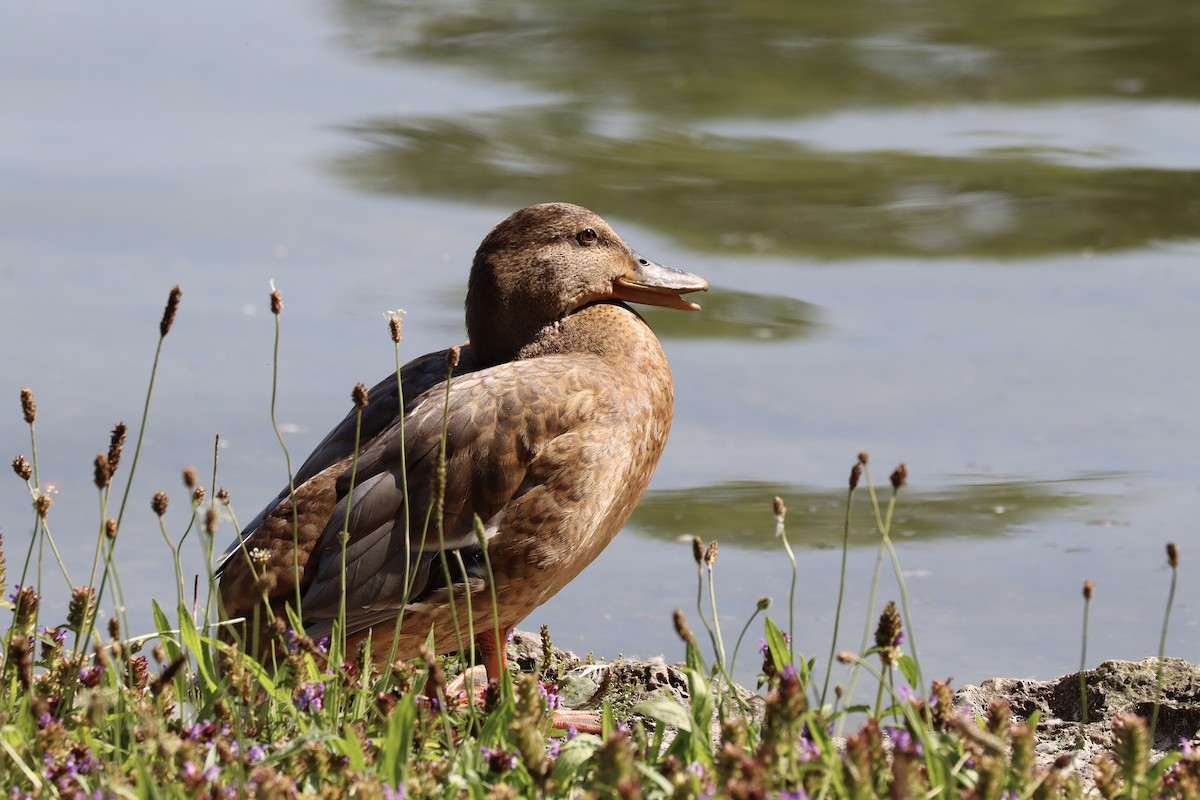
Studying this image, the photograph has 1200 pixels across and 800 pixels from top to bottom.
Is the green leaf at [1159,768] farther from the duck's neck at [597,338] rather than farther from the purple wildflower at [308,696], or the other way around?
the duck's neck at [597,338]

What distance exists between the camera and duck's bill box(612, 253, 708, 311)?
512cm

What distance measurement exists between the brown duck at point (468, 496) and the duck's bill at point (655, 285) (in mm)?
427

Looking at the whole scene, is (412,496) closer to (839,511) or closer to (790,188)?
(839,511)

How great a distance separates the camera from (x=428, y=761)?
10.4 ft

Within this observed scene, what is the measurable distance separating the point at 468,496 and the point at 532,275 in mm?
Result: 780

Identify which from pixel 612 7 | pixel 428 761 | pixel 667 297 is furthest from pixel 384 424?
pixel 612 7

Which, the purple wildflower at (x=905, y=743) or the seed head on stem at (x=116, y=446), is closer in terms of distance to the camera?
the purple wildflower at (x=905, y=743)

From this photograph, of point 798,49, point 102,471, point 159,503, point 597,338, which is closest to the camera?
point 102,471

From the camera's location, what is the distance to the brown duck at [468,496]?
166 inches

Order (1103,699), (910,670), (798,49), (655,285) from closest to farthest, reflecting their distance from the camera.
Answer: (910,670), (1103,699), (655,285), (798,49)

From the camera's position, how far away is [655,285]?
5184 millimetres

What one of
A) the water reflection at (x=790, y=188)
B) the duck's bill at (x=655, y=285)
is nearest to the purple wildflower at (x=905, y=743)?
the duck's bill at (x=655, y=285)

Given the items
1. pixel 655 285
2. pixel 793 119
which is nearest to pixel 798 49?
pixel 793 119

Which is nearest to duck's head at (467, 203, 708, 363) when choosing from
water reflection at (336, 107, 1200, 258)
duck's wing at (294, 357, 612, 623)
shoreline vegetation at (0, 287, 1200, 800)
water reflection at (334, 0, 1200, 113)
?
duck's wing at (294, 357, 612, 623)
